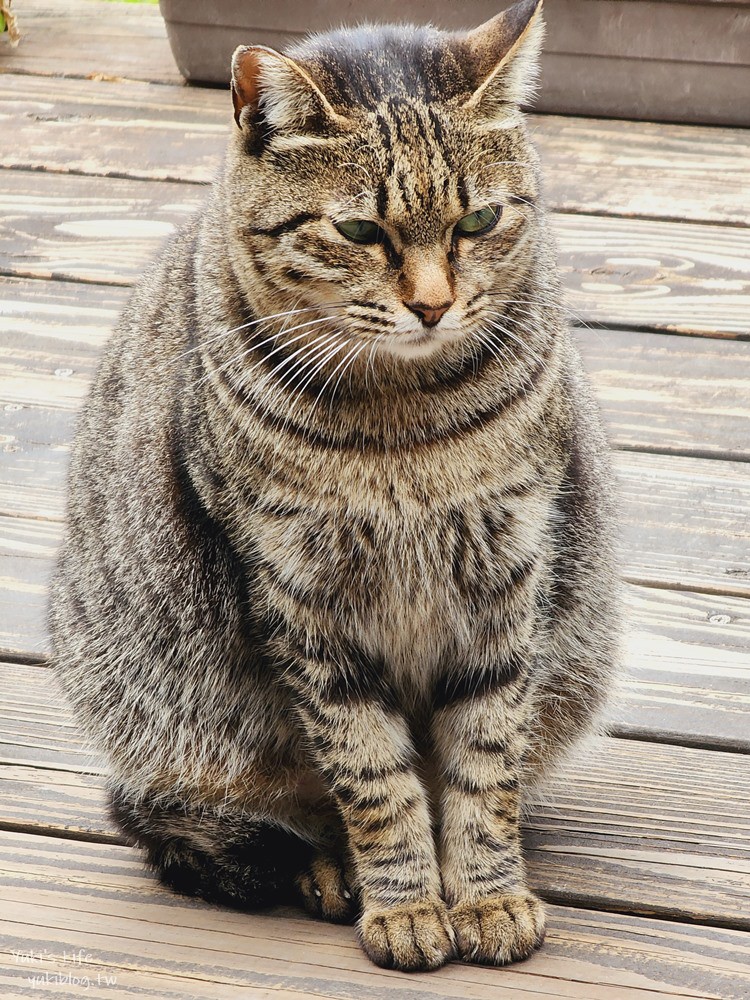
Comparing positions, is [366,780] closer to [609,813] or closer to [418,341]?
[609,813]

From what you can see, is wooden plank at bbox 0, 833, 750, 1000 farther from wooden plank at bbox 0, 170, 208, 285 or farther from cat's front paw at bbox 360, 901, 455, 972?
wooden plank at bbox 0, 170, 208, 285

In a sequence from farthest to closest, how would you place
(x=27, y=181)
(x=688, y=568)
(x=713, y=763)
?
(x=27, y=181) < (x=688, y=568) < (x=713, y=763)

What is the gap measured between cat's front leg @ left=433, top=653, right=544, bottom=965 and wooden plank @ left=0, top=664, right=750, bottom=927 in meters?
0.08

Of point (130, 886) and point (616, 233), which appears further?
point (616, 233)

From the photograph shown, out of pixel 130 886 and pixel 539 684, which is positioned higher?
pixel 539 684

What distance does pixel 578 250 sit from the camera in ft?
9.72

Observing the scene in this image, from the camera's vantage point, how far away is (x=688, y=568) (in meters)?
2.23

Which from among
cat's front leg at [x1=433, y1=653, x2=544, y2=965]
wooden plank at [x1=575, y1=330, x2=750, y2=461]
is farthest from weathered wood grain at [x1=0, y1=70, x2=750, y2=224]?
cat's front leg at [x1=433, y1=653, x2=544, y2=965]

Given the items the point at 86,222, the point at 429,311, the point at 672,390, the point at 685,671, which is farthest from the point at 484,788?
the point at 86,222

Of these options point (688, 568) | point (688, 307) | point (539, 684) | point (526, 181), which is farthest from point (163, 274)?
point (688, 307)

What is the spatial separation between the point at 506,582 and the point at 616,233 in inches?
60.7

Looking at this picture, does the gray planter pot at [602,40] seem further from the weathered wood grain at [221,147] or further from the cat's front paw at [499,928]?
the cat's front paw at [499,928]

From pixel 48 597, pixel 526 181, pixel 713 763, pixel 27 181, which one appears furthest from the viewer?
pixel 27 181

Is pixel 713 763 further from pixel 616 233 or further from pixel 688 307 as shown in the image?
pixel 616 233
